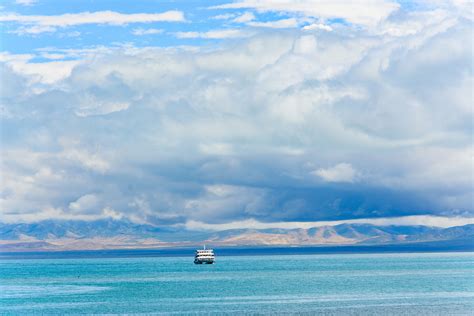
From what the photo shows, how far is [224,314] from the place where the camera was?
4380 inches

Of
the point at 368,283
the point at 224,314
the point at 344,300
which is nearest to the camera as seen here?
the point at 224,314

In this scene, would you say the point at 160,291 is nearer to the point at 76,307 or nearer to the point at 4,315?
the point at 76,307

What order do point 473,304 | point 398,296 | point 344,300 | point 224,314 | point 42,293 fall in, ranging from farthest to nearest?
point 42,293 → point 398,296 → point 344,300 → point 473,304 → point 224,314

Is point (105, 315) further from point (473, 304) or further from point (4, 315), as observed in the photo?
point (473, 304)

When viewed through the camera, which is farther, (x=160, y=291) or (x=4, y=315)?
(x=160, y=291)

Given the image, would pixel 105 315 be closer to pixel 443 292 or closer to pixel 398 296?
pixel 398 296

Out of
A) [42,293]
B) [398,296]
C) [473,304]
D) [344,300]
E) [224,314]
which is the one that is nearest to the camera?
[224,314]

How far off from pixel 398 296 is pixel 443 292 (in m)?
12.9

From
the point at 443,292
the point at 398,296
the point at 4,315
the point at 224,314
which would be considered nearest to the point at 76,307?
the point at 4,315

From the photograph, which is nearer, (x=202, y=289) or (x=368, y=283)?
(x=202, y=289)

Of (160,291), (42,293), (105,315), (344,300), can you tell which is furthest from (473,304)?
(42,293)

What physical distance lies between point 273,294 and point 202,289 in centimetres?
2228

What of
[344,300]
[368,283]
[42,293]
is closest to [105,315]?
[344,300]

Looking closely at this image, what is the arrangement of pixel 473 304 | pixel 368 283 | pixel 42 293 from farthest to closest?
pixel 368 283, pixel 42 293, pixel 473 304
